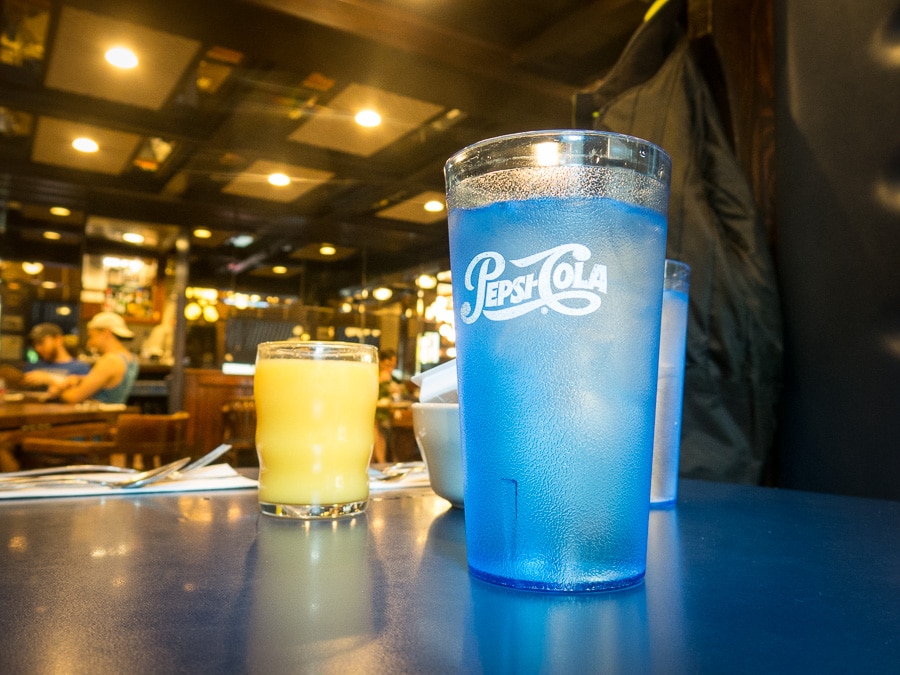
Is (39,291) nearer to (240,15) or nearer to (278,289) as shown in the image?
(278,289)

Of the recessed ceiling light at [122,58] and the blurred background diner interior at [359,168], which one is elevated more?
the recessed ceiling light at [122,58]

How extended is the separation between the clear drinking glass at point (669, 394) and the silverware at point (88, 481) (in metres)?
0.55

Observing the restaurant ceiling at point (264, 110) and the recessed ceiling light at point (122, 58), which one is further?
the recessed ceiling light at point (122, 58)

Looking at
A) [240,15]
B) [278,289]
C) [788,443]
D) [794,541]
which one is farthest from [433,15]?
[278,289]

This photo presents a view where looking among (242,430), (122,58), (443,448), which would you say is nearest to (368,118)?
(122,58)

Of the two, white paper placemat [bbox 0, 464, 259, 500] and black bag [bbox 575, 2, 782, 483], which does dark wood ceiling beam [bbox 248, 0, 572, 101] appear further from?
white paper placemat [bbox 0, 464, 259, 500]

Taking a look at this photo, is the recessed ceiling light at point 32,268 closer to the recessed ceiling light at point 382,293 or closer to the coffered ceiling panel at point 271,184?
the coffered ceiling panel at point 271,184

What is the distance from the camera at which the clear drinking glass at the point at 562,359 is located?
349mm

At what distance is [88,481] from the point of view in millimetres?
787

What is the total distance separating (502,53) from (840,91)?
3.27 metres

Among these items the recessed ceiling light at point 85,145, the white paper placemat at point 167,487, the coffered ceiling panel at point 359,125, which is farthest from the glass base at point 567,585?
the recessed ceiling light at point 85,145

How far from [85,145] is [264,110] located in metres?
1.94

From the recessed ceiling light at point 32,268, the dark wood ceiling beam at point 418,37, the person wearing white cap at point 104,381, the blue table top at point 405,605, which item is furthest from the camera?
the recessed ceiling light at point 32,268

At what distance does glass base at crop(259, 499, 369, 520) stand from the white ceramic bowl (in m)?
0.09
